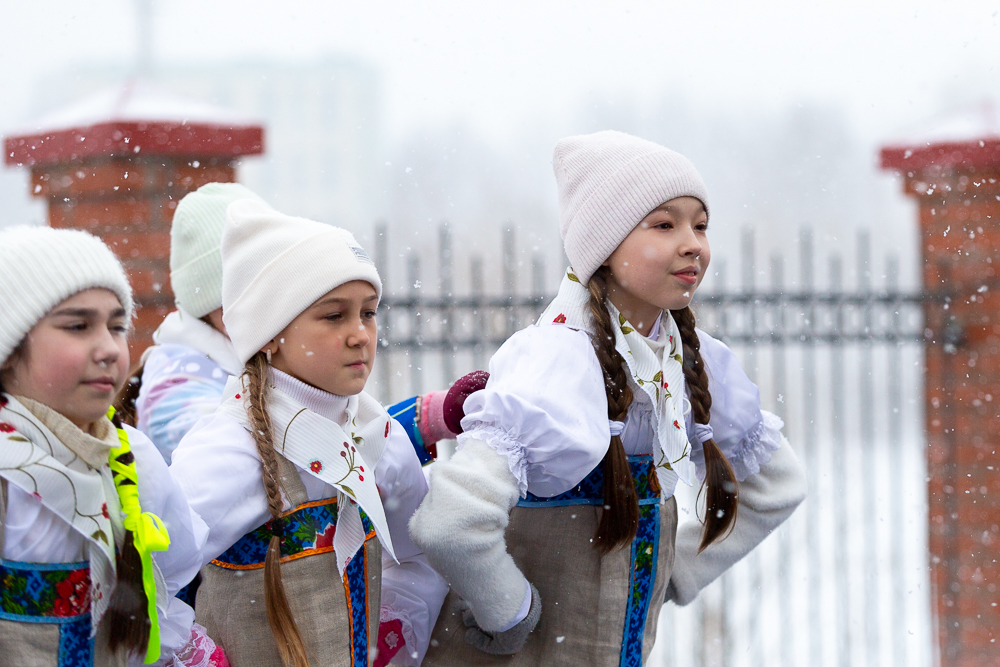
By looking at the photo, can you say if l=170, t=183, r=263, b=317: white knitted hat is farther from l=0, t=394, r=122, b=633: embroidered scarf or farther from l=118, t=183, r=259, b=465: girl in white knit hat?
l=0, t=394, r=122, b=633: embroidered scarf

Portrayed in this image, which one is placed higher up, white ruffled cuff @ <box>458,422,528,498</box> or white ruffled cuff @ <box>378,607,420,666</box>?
white ruffled cuff @ <box>458,422,528,498</box>

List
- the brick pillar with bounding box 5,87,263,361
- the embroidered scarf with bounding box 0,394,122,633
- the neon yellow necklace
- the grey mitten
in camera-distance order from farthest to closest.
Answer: the brick pillar with bounding box 5,87,263,361 < the grey mitten < the neon yellow necklace < the embroidered scarf with bounding box 0,394,122,633

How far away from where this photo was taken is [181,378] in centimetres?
229

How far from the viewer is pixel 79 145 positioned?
150 inches

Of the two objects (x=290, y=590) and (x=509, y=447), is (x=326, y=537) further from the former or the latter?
(x=509, y=447)

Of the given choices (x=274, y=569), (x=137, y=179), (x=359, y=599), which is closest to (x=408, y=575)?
(x=359, y=599)

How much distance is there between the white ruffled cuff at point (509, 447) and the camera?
5.64ft

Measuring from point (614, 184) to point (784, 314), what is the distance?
317cm

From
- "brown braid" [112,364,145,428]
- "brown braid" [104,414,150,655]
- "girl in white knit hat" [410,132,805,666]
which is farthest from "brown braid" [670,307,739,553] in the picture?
"brown braid" [112,364,145,428]

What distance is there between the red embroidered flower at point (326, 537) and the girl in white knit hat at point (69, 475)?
1.01 ft

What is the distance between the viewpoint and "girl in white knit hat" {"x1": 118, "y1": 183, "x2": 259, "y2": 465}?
7.35 feet

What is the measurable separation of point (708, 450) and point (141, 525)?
3.84 feet

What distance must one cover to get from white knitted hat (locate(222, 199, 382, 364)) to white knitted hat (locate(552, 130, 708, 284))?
44 centimetres

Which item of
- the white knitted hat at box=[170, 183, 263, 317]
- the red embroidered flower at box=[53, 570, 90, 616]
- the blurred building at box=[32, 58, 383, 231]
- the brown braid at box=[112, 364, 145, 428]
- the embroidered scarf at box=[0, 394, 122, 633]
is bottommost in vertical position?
the red embroidered flower at box=[53, 570, 90, 616]
